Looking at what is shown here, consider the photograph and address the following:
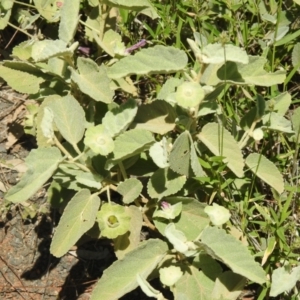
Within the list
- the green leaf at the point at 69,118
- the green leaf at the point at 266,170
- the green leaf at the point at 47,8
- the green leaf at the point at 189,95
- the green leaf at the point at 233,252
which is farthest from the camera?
the green leaf at the point at 47,8

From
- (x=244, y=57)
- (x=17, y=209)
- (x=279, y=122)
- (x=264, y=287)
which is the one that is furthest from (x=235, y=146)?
(x=17, y=209)

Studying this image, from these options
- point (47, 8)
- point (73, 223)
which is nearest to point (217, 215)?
point (73, 223)

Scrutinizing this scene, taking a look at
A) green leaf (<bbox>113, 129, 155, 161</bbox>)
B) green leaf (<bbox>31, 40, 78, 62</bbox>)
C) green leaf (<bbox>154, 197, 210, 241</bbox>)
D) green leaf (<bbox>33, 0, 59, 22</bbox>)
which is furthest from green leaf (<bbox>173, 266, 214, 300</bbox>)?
green leaf (<bbox>33, 0, 59, 22</bbox>)

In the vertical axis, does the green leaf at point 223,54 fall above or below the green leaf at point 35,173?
above

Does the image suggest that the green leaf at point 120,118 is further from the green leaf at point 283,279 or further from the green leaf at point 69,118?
the green leaf at point 283,279

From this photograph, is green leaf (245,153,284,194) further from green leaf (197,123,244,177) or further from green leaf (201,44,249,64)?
green leaf (201,44,249,64)

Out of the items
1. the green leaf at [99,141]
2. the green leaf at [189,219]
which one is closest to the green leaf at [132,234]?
the green leaf at [189,219]

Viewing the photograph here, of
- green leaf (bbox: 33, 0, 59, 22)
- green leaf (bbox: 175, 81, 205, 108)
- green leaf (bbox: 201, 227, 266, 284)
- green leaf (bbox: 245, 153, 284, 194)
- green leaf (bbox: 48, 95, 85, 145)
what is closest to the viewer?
green leaf (bbox: 175, 81, 205, 108)
